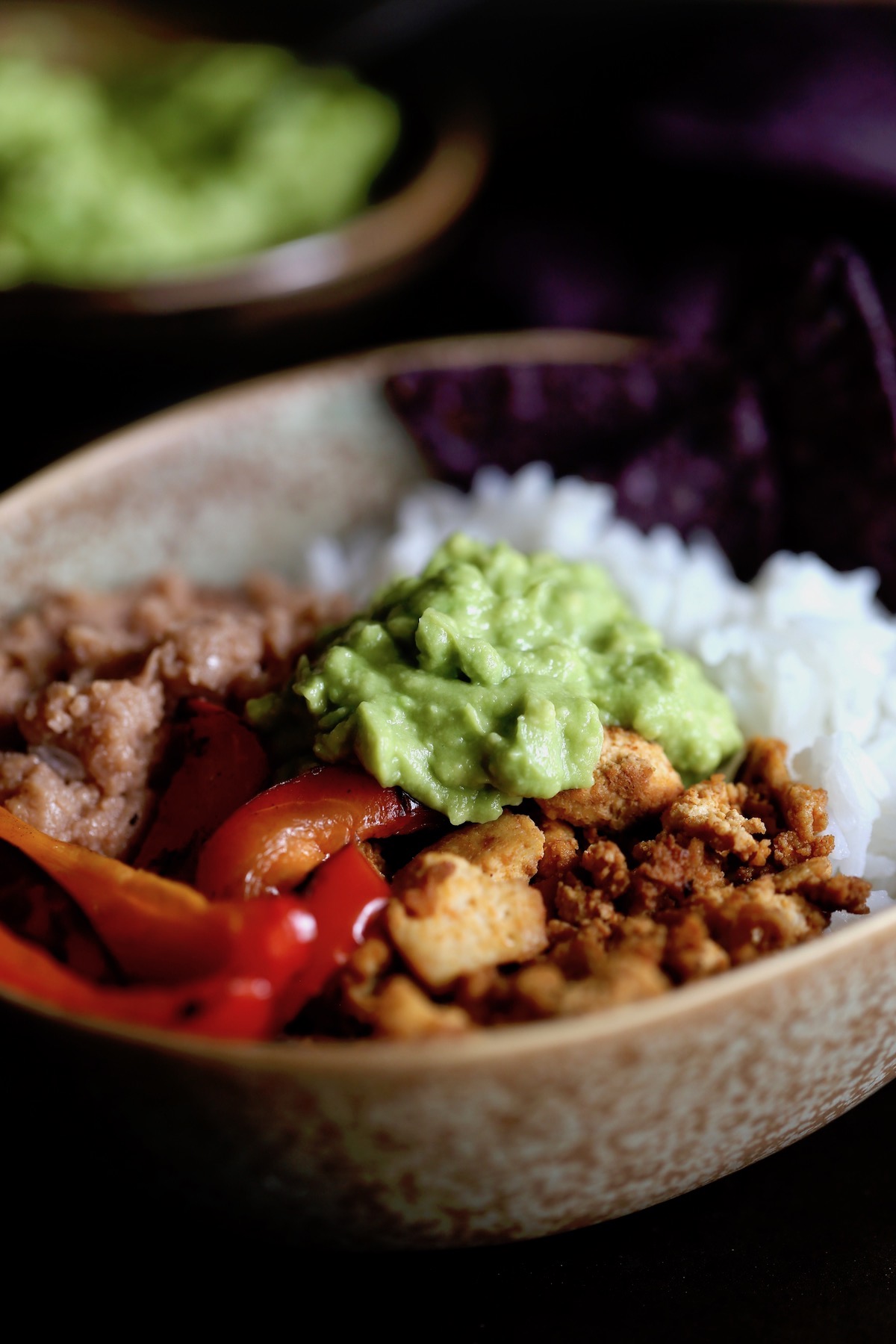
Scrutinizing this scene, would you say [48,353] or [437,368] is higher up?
[437,368]

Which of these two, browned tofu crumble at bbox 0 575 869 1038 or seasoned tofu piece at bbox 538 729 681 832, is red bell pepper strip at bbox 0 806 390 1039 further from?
seasoned tofu piece at bbox 538 729 681 832

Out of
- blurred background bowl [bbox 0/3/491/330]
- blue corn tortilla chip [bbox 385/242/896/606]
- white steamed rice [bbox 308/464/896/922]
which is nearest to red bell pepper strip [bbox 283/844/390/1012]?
white steamed rice [bbox 308/464/896/922]

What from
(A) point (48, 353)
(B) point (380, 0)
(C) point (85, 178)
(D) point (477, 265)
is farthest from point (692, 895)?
(B) point (380, 0)

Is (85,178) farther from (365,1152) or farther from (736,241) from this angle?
(365,1152)

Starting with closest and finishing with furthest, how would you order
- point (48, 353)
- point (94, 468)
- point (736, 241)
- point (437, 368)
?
point (94, 468)
point (437, 368)
point (48, 353)
point (736, 241)

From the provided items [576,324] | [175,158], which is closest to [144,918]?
[576,324]

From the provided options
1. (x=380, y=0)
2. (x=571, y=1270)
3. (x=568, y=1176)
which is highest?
(x=380, y=0)

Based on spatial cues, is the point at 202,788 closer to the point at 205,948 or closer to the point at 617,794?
the point at 205,948

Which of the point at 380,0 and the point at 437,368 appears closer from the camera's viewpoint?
the point at 437,368
